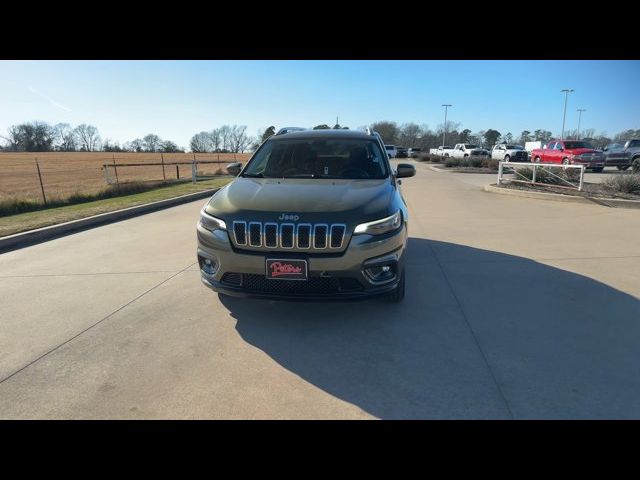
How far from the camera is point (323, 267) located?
323cm

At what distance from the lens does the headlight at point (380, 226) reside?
3318 mm

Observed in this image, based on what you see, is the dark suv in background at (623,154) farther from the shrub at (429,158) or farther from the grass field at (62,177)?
the grass field at (62,177)

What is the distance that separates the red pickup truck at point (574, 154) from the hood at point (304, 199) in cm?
2170

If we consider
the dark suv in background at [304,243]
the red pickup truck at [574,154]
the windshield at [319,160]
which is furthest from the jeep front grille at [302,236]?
the red pickup truck at [574,154]

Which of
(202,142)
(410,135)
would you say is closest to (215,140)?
(202,142)

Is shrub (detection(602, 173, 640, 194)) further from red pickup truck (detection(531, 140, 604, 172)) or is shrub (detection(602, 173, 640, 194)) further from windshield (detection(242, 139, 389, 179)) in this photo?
red pickup truck (detection(531, 140, 604, 172))

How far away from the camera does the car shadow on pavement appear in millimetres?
2537

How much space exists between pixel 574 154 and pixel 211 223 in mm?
24322

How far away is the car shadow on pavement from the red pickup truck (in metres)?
20.6

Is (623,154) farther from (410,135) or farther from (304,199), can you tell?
(410,135)

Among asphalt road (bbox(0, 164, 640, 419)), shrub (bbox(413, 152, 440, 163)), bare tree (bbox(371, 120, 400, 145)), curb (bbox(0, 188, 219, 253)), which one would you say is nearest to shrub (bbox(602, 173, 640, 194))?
asphalt road (bbox(0, 164, 640, 419))
